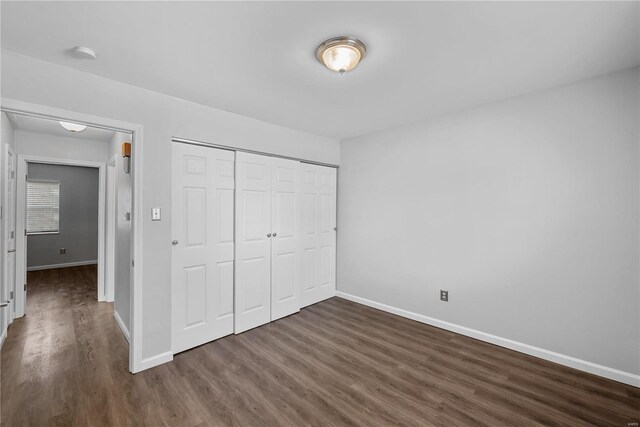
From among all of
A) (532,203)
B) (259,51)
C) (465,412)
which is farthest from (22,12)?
(532,203)

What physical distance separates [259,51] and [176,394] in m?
2.55

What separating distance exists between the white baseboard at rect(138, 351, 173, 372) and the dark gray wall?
5.97 metres

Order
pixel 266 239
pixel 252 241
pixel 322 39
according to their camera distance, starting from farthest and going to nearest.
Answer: pixel 266 239, pixel 252 241, pixel 322 39

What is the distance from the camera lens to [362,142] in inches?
158

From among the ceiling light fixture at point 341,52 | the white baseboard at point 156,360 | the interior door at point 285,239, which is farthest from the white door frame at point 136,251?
the ceiling light fixture at point 341,52

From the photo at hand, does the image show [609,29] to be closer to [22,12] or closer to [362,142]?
[362,142]

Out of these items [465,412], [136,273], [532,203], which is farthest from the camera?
[532,203]

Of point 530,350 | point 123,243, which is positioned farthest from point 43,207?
point 530,350

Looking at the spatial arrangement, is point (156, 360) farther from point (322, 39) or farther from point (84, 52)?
point (322, 39)

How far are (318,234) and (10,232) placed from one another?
365 cm

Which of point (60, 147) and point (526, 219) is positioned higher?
point (60, 147)

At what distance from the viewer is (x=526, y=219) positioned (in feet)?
8.57

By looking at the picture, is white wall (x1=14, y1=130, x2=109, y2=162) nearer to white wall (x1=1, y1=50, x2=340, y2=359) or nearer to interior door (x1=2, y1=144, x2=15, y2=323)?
interior door (x1=2, y1=144, x2=15, y2=323)

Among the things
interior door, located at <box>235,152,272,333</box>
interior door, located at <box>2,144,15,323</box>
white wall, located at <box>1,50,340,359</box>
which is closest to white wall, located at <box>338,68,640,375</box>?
interior door, located at <box>235,152,272,333</box>
